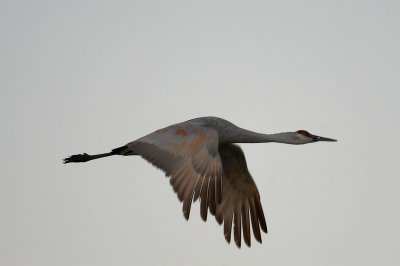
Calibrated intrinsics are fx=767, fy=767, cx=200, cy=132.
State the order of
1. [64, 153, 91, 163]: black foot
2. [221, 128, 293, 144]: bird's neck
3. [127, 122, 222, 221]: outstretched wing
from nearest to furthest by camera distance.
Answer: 1. [127, 122, 222, 221]: outstretched wing
2. [221, 128, 293, 144]: bird's neck
3. [64, 153, 91, 163]: black foot

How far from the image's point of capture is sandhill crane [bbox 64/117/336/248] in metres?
10.8

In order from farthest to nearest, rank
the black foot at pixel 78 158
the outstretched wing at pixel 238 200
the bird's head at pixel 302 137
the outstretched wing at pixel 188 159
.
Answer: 1. the black foot at pixel 78 158
2. the bird's head at pixel 302 137
3. the outstretched wing at pixel 238 200
4. the outstretched wing at pixel 188 159

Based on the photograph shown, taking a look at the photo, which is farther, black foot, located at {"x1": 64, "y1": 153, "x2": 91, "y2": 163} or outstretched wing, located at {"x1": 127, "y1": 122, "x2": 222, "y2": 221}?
black foot, located at {"x1": 64, "y1": 153, "x2": 91, "y2": 163}

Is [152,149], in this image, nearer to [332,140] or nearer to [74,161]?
[74,161]

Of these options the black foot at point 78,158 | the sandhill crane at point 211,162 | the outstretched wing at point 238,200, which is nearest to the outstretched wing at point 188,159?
the sandhill crane at point 211,162

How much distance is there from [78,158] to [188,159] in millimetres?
4138

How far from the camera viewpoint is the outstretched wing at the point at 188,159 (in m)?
10.7

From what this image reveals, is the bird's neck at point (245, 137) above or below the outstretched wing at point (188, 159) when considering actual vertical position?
above

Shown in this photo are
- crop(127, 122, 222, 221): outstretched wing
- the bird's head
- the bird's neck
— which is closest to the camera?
crop(127, 122, 222, 221): outstretched wing

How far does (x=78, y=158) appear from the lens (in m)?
14.7

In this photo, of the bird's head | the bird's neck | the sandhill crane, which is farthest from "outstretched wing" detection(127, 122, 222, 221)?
the bird's head

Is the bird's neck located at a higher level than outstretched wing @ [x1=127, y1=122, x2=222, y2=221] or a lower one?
higher

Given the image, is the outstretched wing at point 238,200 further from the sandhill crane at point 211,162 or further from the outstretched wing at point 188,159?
the outstretched wing at point 188,159

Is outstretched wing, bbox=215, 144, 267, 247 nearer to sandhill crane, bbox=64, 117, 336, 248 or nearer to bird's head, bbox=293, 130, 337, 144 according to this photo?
sandhill crane, bbox=64, 117, 336, 248
